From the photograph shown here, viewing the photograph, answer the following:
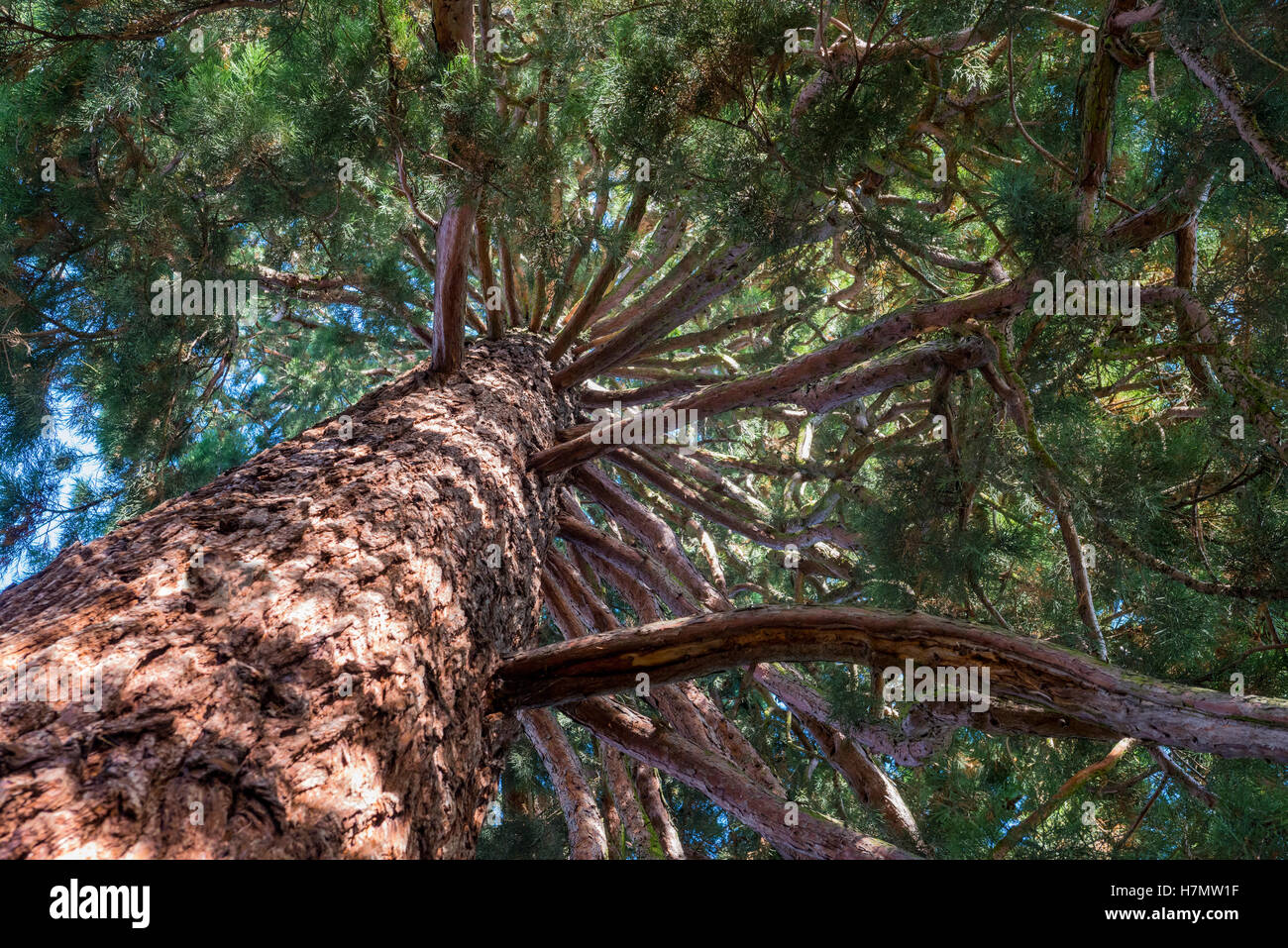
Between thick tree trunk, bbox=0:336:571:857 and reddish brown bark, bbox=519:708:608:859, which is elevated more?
thick tree trunk, bbox=0:336:571:857

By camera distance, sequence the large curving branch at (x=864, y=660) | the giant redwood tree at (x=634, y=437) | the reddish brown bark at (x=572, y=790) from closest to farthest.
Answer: the giant redwood tree at (x=634, y=437) → the large curving branch at (x=864, y=660) → the reddish brown bark at (x=572, y=790)

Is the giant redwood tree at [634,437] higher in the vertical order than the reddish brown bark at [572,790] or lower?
higher

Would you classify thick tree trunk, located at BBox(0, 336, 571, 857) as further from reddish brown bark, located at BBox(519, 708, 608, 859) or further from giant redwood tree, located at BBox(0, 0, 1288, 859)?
reddish brown bark, located at BBox(519, 708, 608, 859)

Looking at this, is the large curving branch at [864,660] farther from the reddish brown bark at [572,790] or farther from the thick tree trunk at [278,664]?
the reddish brown bark at [572,790]

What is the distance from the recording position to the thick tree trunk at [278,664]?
103cm

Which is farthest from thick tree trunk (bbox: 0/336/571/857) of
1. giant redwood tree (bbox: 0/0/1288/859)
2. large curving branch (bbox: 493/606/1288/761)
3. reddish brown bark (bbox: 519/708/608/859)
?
reddish brown bark (bbox: 519/708/608/859)

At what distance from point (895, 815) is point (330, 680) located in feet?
6.96

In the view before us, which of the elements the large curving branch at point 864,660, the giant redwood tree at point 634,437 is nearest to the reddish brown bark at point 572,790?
the giant redwood tree at point 634,437

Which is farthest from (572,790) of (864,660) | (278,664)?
(278,664)

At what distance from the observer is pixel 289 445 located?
2279mm

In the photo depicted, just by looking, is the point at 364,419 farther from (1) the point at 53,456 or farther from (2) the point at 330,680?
(1) the point at 53,456

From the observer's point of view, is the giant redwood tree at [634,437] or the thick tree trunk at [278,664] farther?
the giant redwood tree at [634,437]

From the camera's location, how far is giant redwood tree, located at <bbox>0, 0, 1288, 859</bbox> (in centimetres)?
138
